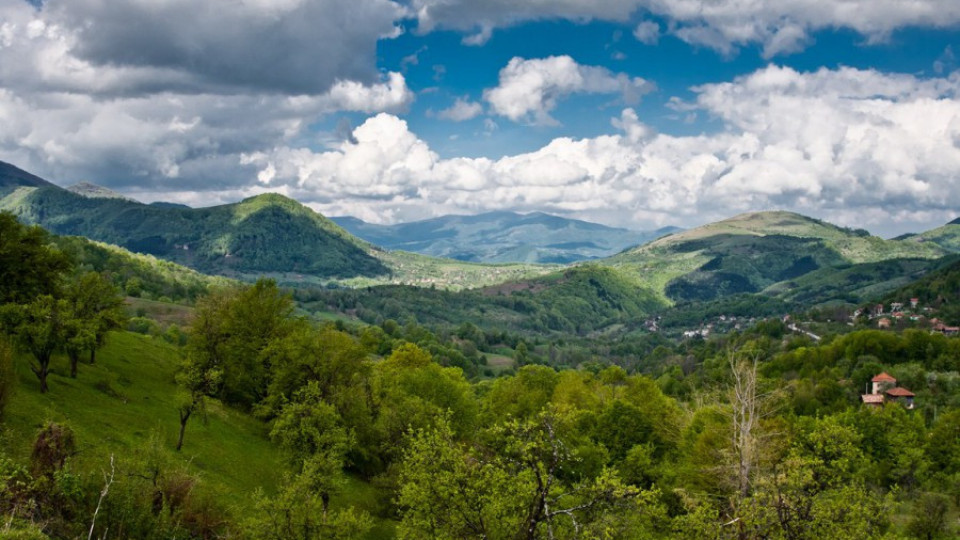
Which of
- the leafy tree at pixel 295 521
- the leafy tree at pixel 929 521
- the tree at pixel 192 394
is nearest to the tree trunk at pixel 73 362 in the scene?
the tree at pixel 192 394

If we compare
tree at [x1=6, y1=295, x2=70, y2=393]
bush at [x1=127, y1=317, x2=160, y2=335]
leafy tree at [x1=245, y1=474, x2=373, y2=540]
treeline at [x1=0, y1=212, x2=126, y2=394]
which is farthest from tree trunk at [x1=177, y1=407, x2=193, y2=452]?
bush at [x1=127, y1=317, x2=160, y2=335]

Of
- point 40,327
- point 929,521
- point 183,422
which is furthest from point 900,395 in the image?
point 40,327

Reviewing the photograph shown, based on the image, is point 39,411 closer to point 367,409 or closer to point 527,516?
point 367,409

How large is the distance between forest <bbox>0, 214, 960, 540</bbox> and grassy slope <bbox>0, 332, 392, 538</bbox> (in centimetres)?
28

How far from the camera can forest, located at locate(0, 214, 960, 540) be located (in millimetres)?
27875

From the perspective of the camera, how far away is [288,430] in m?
51.8

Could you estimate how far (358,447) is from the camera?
62.6m

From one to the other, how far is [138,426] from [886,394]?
151 meters

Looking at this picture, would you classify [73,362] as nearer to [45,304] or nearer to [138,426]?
[45,304]

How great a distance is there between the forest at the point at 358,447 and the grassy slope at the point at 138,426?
Result: 0.92 feet

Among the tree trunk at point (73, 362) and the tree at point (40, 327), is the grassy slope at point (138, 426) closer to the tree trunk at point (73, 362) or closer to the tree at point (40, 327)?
the tree trunk at point (73, 362)

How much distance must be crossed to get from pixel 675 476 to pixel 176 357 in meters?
67.8

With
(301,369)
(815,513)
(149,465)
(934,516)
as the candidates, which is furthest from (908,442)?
(149,465)

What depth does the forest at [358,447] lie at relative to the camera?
2788 centimetres
